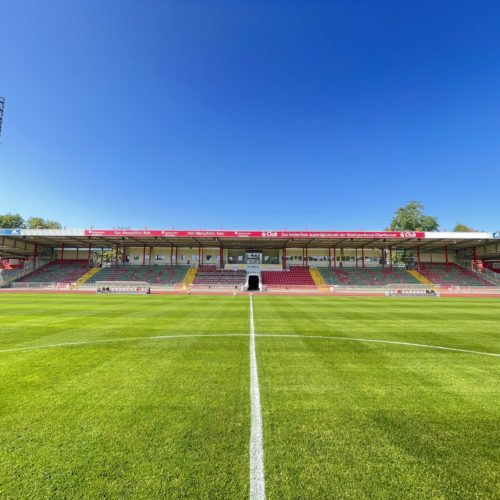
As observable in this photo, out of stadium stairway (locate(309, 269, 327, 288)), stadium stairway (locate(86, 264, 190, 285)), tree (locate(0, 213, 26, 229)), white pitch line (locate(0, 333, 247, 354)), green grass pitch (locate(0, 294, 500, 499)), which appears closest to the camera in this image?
green grass pitch (locate(0, 294, 500, 499))

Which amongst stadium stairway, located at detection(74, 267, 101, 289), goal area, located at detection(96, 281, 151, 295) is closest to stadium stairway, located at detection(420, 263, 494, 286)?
goal area, located at detection(96, 281, 151, 295)

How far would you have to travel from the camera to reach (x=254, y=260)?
48594 millimetres

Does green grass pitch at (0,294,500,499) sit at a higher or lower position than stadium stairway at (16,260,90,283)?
lower

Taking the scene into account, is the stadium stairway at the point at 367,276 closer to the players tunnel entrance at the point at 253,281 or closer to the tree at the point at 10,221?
the players tunnel entrance at the point at 253,281

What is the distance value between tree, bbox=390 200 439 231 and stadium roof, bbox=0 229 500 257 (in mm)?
23300

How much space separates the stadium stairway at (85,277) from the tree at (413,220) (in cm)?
6942

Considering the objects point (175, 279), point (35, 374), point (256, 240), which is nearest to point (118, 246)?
point (175, 279)

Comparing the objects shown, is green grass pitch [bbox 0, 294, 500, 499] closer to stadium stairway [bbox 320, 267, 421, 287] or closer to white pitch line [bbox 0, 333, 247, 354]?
white pitch line [bbox 0, 333, 247, 354]

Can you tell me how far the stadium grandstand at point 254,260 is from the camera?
39.4m

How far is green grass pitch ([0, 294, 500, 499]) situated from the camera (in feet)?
8.00

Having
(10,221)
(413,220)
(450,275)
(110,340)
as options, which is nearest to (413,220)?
(413,220)

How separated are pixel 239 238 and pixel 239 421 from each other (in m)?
38.2

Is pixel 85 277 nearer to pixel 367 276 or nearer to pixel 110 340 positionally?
pixel 110 340

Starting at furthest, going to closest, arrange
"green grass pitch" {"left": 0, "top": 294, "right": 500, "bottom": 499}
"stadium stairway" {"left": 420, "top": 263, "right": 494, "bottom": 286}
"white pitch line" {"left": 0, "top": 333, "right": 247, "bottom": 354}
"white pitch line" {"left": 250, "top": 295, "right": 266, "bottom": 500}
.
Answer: "stadium stairway" {"left": 420, "top": 263, "right": 494, "bottom": 286} → "white pitch line" {"left": 0, "top": 333, "right": 247, "bottom": 354} → "green grass pitch" {"left": 0, "top": 294, "right": 500, "bottom": 499} → "white pitch line" {"left": 250, "top": 295, "right": 266, "bottom": 500}
